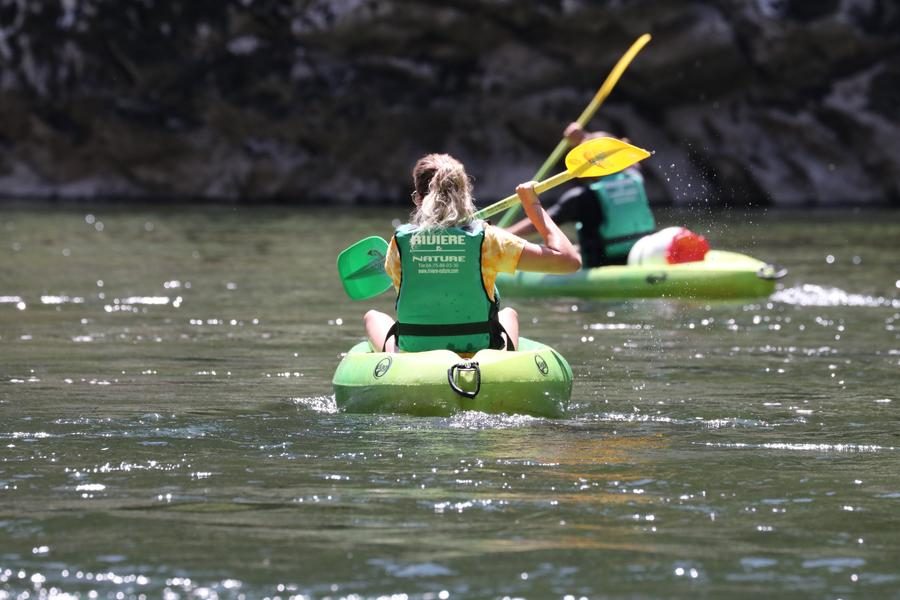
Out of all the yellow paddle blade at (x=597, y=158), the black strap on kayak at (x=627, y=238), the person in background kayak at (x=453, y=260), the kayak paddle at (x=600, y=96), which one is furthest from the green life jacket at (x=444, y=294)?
the black strap on kayak at (x=627, y=238)

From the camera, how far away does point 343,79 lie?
2517cm

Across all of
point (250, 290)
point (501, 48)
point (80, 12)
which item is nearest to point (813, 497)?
point (250, 290)

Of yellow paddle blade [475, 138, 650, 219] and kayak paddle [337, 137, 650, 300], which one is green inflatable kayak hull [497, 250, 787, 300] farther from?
yellow paddle blade [475, 138, 650, 219]

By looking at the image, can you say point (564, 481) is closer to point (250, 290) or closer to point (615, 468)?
point (615, 468)

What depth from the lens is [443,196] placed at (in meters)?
6.08

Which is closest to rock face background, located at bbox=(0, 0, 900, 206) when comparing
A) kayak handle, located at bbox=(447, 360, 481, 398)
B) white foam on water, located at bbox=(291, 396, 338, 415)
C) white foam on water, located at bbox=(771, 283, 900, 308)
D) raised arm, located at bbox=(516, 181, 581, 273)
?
white foam on water, located at bbox=(771, 283, 900, 308)

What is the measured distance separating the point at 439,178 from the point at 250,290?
19.7ft

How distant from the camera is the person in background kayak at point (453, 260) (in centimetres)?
609

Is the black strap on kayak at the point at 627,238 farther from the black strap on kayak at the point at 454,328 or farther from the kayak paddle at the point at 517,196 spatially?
the black strap on kayak at the point at 454,328

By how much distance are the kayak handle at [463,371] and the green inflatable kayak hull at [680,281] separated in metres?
5.33

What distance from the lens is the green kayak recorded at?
591 cm

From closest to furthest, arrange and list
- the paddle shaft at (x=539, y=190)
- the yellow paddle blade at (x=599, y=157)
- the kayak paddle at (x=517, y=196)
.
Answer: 1. the paddle shaft at (x=539, y=190)
2. the kayak paddle at (x=517, y=196)
3. the yellow paddle blade at (x=599, y=157)

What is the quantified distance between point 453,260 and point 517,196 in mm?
550

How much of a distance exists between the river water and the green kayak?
91mm
